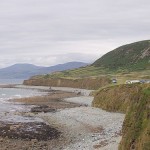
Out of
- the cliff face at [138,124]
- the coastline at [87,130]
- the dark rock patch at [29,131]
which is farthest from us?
the dark rock patch at [29,131]

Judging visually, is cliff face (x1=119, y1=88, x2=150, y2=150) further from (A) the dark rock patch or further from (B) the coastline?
(A) the dark rock patch

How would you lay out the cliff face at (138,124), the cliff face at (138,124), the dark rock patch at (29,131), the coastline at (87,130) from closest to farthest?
the cliff face at (138,124) < the cliff face at (138,124) < the coastline at (87,130) < the dark rock patch at (29,131)

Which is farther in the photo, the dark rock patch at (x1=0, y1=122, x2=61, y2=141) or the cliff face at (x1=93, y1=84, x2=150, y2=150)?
the dark rock patch at (x1=0, y1=122, x2=61, y2=141)

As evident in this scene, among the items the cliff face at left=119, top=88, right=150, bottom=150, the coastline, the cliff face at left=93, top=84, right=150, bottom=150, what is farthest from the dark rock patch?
the cliff face at left=119, top=88, right=150, bottom=150

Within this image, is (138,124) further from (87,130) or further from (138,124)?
(87,130)

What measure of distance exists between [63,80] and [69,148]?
15975 cm

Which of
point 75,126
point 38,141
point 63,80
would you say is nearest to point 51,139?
point 38,141

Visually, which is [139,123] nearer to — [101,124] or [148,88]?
[148,88]

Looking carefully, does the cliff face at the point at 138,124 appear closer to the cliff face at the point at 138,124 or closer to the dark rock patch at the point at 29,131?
the cliff face at the point at 138,124

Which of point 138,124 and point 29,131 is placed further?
point 29,131

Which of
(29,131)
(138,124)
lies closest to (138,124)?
(138,124)

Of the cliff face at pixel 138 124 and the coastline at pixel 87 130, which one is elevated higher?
the cliff face at pixel 138 124

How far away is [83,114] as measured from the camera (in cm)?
6975

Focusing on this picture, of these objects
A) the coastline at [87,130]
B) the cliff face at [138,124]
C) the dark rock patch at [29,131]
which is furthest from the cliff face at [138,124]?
the dark rock patch at [29,131]
